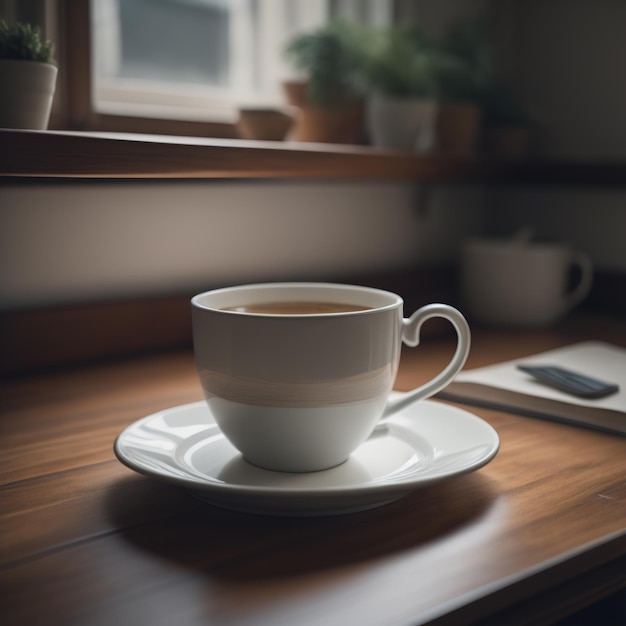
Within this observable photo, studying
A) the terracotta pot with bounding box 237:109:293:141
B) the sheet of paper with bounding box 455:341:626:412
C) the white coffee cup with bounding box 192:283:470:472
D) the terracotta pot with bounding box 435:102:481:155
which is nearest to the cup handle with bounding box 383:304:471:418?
the white coffee cup with bounding box 192:283:470:472

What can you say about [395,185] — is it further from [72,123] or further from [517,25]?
[72,123]

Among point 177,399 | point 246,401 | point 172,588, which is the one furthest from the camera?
point 177,399

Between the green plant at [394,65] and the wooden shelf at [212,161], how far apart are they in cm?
11

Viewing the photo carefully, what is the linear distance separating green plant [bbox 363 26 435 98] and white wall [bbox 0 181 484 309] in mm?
160

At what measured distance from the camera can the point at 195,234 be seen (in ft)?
3.40

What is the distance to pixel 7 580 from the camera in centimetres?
42

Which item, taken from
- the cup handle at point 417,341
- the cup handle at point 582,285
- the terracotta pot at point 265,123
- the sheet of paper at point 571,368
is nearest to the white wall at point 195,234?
the terracotta pot at point 265,123

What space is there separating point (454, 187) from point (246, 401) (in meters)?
0.97

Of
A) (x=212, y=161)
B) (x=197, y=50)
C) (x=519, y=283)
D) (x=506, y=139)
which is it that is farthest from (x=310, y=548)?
(x=506, y=139)

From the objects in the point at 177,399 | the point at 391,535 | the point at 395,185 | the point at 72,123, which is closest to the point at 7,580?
the point at 391,535

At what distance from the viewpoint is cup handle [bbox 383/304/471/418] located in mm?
566

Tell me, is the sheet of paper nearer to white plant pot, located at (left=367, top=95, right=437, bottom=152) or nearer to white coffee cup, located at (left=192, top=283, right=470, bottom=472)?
white coffee cup, located at (left=192, top=283, right=470, bottom=472)

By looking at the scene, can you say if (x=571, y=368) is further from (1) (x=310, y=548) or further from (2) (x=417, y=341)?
(1) (x=310, y=548)

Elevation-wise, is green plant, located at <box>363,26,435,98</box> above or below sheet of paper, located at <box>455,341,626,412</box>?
above
